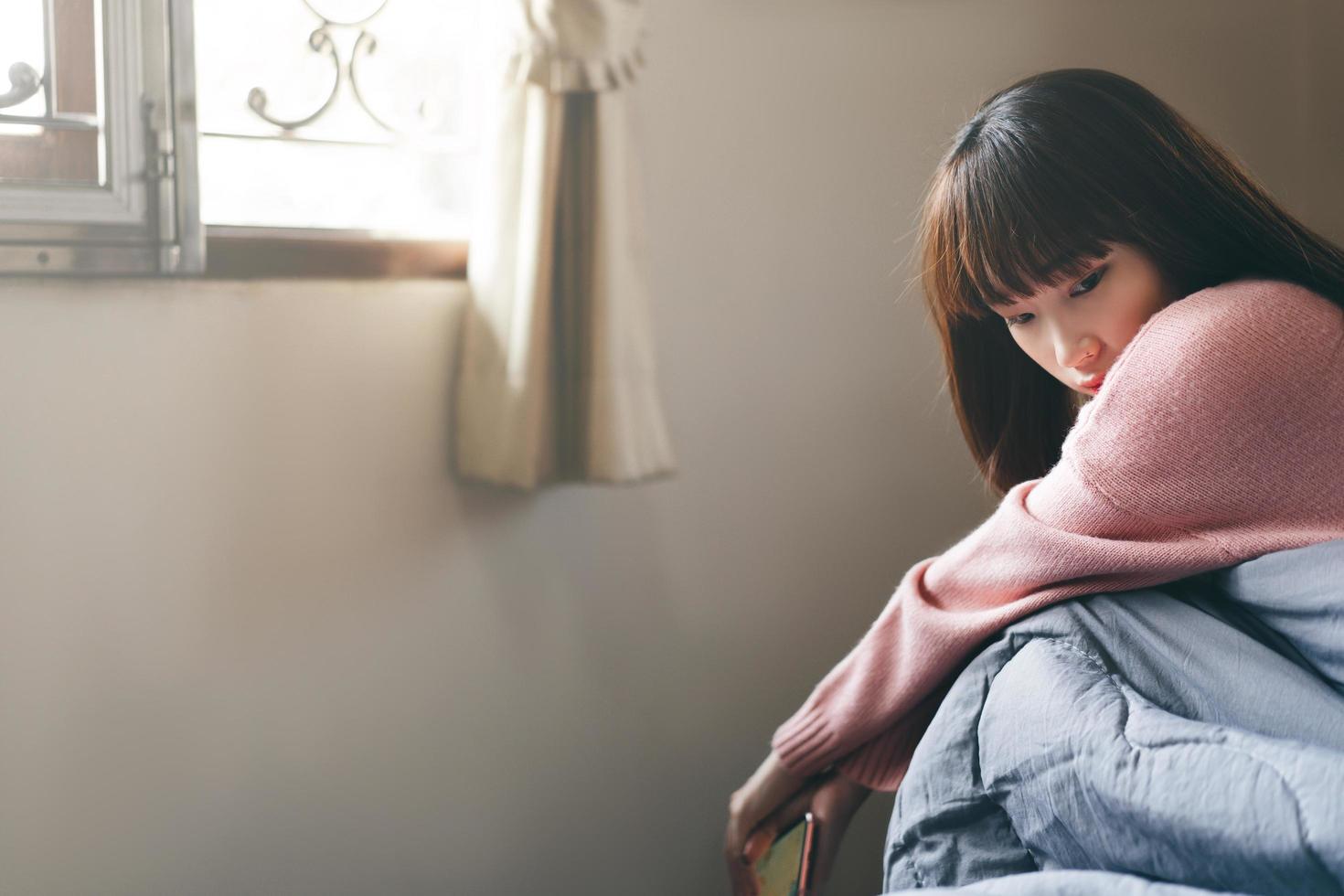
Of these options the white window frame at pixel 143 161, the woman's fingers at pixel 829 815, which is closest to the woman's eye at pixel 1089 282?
the woman's fingers at pixel 829 815

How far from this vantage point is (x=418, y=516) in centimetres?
130

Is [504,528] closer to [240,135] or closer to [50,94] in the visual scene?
Answer: [240,135]

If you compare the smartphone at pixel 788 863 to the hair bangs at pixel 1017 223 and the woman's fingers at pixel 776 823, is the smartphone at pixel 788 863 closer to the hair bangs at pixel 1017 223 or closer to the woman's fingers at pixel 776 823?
the woman's fingers at pixel 776 823

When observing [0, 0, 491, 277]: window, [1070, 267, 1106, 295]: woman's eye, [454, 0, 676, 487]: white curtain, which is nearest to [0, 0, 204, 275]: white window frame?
[0, 0, 491, 277]: window

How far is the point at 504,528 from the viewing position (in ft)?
4.43


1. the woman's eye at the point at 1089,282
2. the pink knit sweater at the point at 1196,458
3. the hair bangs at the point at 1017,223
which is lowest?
the pink knit sweater at the point at 1196,458

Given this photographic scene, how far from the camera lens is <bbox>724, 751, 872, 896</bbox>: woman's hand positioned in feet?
3.16

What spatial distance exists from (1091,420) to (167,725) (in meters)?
0.89

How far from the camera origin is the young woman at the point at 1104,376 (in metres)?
0.78

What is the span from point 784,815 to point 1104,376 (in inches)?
17.1

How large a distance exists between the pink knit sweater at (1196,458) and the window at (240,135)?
724 millimetres

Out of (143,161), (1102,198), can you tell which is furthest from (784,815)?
(143,161)

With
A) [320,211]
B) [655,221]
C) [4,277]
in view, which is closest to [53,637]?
[4,277]

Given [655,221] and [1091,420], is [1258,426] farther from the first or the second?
[655,221]
